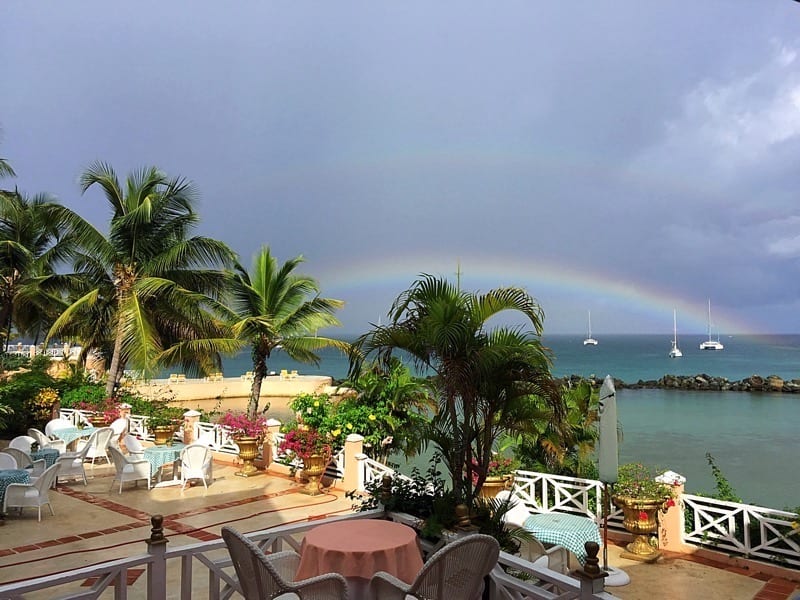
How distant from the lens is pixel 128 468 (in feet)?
31.9

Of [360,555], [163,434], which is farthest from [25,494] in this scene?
[360,555]

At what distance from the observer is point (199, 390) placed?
37750mm

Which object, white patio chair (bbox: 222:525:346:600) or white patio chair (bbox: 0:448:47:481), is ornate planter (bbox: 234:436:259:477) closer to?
white patio chair (bbox: 0:448:47:481)

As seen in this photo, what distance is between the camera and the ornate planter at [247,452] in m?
11.1

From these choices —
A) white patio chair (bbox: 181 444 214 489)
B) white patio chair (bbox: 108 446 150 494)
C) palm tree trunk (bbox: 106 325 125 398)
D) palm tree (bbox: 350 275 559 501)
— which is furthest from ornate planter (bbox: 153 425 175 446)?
palm tree (bbox: 350 275 559 501)

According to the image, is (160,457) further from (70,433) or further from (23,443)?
(70,433)

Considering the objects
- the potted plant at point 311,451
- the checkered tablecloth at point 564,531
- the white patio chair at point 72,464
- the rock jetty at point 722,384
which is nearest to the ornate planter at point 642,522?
the checkered tablecloth at point 564,531

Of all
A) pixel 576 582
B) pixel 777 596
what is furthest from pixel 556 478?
pixel 576 582

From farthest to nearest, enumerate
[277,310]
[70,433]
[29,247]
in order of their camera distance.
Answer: [29,247] → [277,310] → [70,433]

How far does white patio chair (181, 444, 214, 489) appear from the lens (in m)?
9.91

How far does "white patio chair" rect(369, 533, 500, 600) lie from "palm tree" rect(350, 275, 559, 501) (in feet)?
4.23

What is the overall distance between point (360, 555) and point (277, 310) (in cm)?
1150

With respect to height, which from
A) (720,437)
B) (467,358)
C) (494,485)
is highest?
(467,358)

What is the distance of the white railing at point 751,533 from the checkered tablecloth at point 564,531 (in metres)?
1.94
